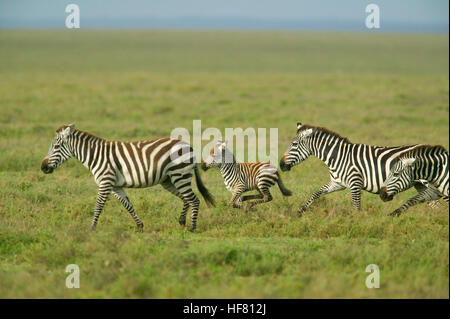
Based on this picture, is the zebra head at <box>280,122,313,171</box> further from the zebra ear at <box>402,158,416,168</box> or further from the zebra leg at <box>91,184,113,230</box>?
the zebra leg at <box>91,184,113,230</box>

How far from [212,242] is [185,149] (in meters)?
1.41

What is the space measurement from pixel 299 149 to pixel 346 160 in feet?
2.45

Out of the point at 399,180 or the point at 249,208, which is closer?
the point at 399,180

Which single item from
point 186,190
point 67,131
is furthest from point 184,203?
point 67,131

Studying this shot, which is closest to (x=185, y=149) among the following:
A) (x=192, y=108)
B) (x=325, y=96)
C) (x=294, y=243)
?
(x=294, y=243)

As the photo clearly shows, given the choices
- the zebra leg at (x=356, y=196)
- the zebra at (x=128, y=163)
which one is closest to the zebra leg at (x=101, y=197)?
the zebra at (x=128, y=163)

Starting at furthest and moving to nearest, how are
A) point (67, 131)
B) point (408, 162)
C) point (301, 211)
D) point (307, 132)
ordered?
point (307, 132), point (301, 211), point (67, 131), point (408, 162)

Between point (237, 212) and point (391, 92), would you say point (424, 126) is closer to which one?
point (391, 92)

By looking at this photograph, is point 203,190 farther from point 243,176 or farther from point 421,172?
point 421,172

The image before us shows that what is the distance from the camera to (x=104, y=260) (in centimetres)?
671

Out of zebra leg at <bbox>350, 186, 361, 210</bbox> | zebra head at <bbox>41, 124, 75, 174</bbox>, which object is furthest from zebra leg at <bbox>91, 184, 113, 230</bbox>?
zebra leg at <bbox>350, 186, 361, 210</bbox>

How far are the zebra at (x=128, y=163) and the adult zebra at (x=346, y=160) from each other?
1.69 metres

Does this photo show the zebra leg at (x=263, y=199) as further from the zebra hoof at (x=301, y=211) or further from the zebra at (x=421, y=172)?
the zebra at (x=421, y=172)

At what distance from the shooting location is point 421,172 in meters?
8.21
